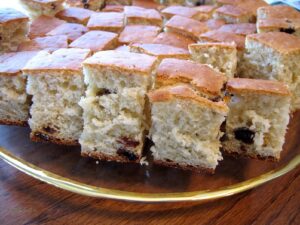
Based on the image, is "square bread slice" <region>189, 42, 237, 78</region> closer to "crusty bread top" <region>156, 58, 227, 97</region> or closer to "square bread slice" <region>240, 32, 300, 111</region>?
"square bread slice" <region>240, 32, 300, 111</region>

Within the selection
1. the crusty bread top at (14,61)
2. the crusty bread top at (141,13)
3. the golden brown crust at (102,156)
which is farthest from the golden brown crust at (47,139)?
the crusty bread top at (141,13)

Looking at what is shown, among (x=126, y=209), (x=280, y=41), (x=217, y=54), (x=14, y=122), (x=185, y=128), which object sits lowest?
(x=126, y=209)

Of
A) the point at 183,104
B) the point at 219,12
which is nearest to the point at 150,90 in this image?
the point at 183,104

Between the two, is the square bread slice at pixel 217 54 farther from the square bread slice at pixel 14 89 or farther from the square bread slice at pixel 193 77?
the square bread slice at pixel 14 89

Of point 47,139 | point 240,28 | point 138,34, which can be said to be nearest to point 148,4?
point 138,34

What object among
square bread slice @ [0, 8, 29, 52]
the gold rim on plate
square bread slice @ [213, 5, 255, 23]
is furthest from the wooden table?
square bread slice @ [213, 5, 255, 23]

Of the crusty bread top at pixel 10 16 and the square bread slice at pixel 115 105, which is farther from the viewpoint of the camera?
the crusty bread top at pixel 10 16

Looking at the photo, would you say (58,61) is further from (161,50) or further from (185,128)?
(185,128)
